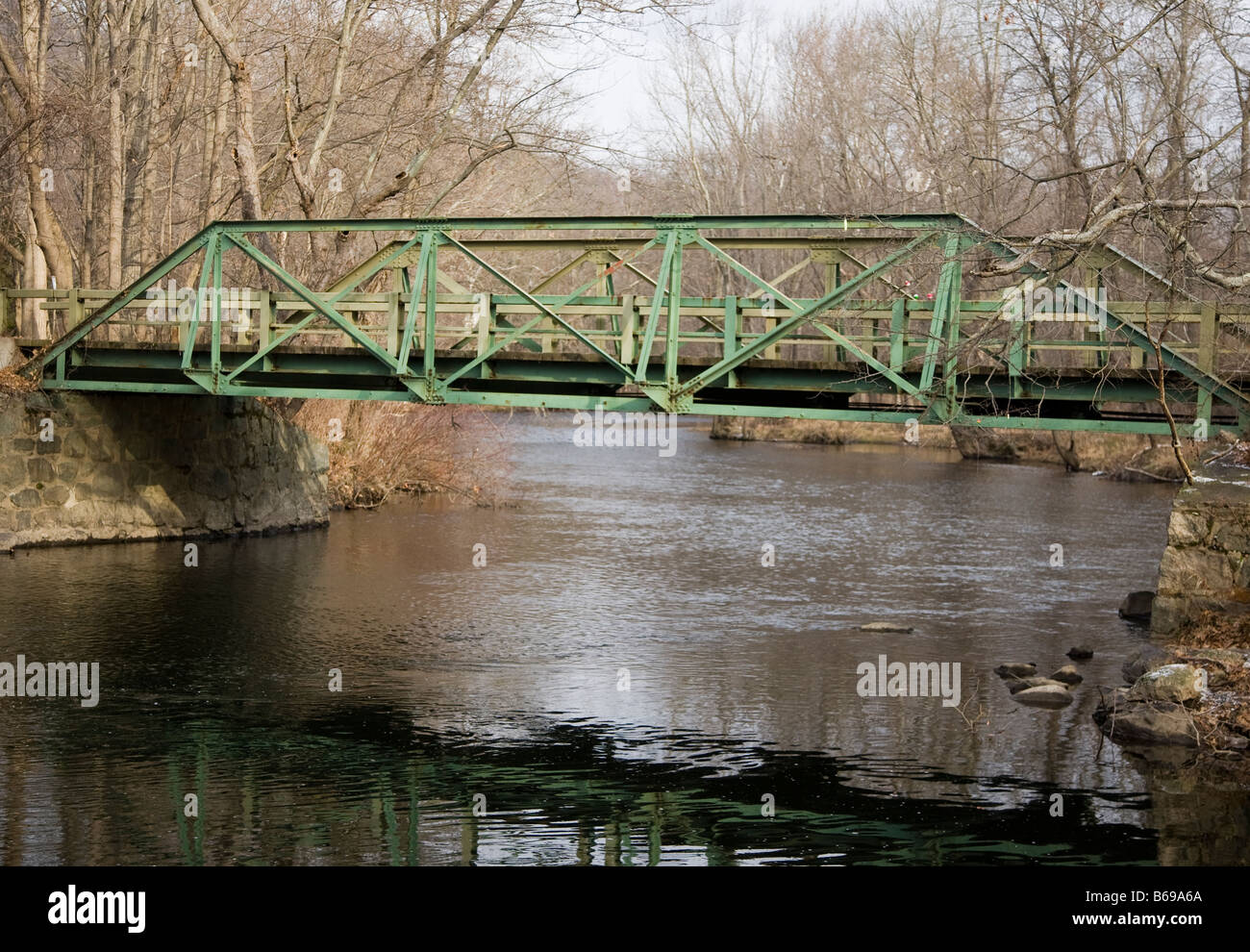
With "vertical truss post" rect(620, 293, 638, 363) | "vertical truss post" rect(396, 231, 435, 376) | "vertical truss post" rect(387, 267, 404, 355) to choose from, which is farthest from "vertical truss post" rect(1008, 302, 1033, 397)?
"vertical truss post" rect(387, 267, 404, 355)

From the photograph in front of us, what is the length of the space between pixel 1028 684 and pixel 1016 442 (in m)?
30.4

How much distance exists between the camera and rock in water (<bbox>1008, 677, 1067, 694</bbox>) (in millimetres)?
13086

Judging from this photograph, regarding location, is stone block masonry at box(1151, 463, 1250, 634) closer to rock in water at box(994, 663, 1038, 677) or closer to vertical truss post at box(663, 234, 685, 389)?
rock in water at box(994, 663, 1038, 677)

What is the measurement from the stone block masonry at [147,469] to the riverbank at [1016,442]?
14922 mm

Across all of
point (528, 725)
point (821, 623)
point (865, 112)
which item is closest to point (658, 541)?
point (821, 623)

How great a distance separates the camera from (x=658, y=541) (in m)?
23.0

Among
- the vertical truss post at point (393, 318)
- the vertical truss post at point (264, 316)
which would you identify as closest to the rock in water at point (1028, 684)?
the vertical truss post at point (393, 318)

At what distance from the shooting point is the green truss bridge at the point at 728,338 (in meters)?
14.3

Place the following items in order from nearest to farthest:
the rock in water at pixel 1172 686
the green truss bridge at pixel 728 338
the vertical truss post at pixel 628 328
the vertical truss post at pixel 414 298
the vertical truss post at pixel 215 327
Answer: the rock in water at pixel 1172 686
the green truss bridge at pixel 728 338
the vertical truss post at pixel 628 328
the vertical truss post at pixel 414 298
the vertical truss post at pixel 215 327

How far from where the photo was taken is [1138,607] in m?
16.7

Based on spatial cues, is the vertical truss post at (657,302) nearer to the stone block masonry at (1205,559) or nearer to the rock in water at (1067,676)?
the rock in water at (1067,676)

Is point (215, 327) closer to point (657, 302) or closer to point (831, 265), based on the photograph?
point (657, 302)
